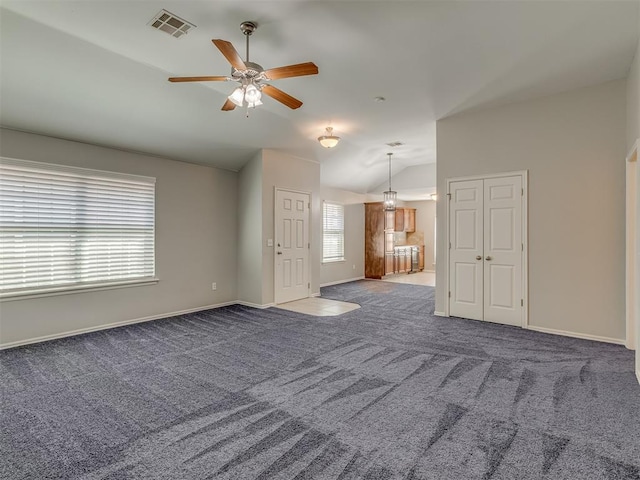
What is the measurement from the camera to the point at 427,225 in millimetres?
11375

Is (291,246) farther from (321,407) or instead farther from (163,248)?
(321,407)

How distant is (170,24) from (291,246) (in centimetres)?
406

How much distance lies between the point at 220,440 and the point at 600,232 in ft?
15.0

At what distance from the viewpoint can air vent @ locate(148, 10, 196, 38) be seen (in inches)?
106

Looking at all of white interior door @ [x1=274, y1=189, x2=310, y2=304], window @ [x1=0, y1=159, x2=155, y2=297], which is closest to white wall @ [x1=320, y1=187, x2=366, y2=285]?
white interior door @ [x1=274, y1=189, x2=310, y2=304]

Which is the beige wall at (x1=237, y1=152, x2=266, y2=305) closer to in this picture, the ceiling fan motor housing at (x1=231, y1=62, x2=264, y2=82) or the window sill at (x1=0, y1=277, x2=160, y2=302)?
the window sill at (x1=0, y1=277, x2=160, y2=302)

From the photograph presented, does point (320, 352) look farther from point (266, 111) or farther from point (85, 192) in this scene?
point (85, 192)

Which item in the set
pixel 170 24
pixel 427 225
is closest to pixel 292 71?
pixel 170 24

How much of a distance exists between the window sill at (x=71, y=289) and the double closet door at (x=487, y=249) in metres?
4.64

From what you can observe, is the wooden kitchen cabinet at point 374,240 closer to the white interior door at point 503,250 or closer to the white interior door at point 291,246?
the white interior door at point 291,246

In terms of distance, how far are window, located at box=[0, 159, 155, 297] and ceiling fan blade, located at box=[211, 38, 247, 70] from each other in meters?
3.08

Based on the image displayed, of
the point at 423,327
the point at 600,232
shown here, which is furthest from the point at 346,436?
the point at 600,232

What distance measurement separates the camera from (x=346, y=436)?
2.09m

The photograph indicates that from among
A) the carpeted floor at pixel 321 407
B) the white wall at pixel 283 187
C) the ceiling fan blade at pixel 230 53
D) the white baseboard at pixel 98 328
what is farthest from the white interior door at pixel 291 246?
the ceiling fan blade at pixel 230 53
